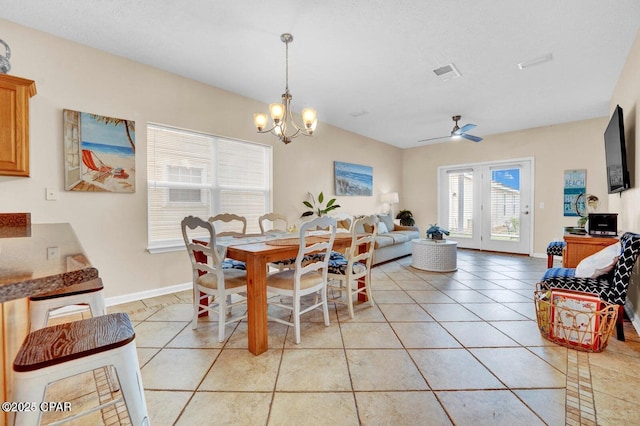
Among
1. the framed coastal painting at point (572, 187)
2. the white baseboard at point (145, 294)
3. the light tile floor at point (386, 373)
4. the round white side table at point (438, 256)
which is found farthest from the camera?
the framed coastal painting at point (572, 187)

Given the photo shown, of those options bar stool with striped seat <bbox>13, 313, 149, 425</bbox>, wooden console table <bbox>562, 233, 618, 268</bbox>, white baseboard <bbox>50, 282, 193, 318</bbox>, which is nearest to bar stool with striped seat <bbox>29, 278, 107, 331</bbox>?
bar stool with striped seat <bbox>13, 313, 149, 425</bbox>

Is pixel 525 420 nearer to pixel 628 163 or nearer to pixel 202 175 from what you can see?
pixel 628 163

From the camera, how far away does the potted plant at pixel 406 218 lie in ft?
22.9

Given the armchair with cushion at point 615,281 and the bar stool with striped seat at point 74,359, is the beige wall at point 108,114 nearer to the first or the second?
the bar stool with striped seat at point 74,359

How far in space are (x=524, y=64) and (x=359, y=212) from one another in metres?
3.85

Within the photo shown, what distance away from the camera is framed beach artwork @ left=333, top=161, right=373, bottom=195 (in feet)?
18.5

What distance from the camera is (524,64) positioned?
3.08 metres

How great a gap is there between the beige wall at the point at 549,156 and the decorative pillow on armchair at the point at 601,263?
3.89 meters

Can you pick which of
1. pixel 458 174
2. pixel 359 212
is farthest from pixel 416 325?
pixel 458 174

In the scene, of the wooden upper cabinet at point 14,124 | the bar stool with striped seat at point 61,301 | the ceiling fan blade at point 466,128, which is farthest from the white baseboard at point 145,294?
the ceiling fan blade at point 466,128

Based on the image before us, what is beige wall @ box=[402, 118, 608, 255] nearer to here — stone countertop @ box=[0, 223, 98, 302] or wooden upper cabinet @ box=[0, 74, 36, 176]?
stone countertop @ box=[0, 223, 98, 302]

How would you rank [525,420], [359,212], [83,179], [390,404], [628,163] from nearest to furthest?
1. [525,420]
2. [390,404]
3. [83,179]
4. [628,163]
5. [359,212]

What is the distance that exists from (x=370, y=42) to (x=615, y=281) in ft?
9.14

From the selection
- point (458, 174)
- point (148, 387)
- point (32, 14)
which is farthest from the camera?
point (458, 174)
